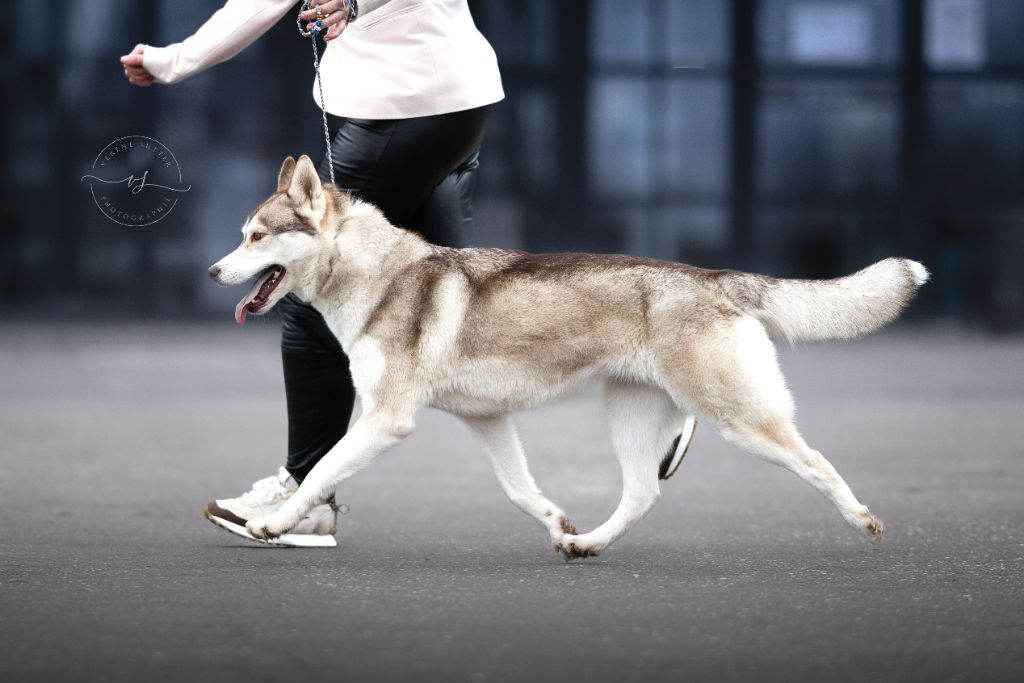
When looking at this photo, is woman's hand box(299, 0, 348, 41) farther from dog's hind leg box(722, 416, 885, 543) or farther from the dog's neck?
dog's hind leg box(722, 416, 885, 543)

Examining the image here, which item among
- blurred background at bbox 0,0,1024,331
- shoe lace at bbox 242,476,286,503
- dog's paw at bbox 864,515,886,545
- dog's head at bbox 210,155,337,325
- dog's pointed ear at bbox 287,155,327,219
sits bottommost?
blurred background at bbox 0,0,1024,331

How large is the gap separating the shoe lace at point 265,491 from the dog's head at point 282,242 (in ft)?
2.34

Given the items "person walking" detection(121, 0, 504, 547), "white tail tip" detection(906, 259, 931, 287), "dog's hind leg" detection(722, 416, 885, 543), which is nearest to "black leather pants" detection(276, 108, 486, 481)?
"person walking" detection(121, 0, 504, 547)

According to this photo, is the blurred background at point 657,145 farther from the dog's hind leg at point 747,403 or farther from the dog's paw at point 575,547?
the dog's hind leg at point 747,403

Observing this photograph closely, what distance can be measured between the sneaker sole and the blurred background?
17552 mm

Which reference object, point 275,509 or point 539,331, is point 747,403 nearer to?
point 539,331

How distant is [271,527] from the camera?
5.28 meters

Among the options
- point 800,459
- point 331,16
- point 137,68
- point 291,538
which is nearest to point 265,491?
point 291,538

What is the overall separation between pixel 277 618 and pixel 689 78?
20.6 m

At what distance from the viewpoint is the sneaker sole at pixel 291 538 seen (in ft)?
Answer: 18.6

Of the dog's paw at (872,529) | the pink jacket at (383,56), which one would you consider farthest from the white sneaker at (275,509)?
the dog's paw at (872,529)

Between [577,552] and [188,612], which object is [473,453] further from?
[188,612]

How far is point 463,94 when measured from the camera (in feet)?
19.2

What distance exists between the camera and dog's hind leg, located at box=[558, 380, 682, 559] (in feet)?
18.0
